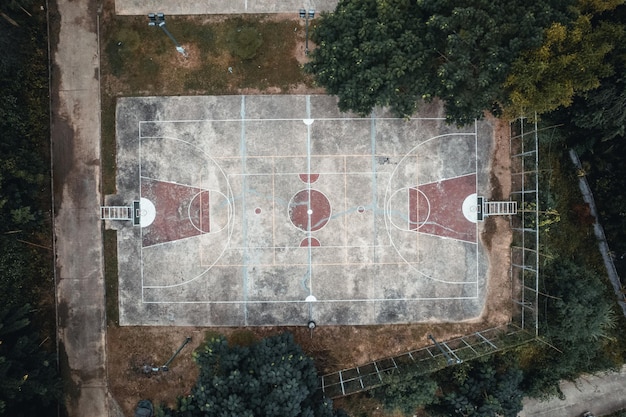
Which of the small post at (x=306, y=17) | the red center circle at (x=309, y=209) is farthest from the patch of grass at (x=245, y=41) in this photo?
the red center circle at (x=309, y=209)

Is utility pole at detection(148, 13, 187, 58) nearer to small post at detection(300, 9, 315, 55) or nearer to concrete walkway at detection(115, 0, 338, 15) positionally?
concrete walkway at detection(115, 0, 338, 15)

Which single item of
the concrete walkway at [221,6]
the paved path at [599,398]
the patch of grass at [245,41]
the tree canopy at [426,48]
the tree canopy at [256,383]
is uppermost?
the concrete walkway at [221,6]

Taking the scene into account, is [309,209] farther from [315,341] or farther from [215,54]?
[215,54]

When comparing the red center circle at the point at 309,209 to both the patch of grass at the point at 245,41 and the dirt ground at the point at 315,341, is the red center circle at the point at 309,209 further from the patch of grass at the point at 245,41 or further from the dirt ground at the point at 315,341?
the patch of grass at the point at 245,41

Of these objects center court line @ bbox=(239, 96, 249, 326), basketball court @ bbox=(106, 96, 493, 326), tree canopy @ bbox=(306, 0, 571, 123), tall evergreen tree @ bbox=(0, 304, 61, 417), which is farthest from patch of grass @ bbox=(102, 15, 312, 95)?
tall evergreen tree @ bbox=(0, 304, 61, 417)

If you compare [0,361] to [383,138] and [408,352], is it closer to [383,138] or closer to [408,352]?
[408,352]
